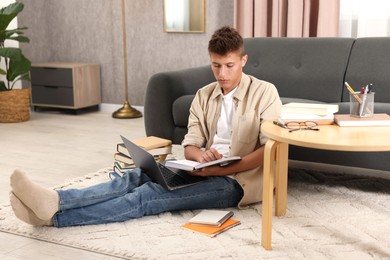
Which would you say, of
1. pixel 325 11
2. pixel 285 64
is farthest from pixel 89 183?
pixel 325 11

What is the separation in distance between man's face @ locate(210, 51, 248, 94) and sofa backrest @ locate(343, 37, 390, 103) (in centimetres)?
117

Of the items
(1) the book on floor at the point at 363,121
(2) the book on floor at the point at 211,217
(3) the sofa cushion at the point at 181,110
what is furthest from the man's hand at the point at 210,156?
(3) the sofa cushion at the point at 181,110

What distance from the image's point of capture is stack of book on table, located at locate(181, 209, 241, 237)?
2162 millimetres

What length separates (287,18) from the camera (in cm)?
420

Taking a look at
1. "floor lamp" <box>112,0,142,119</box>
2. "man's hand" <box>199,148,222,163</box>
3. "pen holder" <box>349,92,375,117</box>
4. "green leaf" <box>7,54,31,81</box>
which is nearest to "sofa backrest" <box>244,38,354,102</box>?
"pen holder" <box>349,92,375,117</box>

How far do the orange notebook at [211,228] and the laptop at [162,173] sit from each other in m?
0.17

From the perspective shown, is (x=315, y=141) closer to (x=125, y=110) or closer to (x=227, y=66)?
(x=227, y=66)

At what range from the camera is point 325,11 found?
158 inches

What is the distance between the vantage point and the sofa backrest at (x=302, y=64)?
3.30 m

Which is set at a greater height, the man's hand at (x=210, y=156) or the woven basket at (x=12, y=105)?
the man's hand at (x=210, y=156)

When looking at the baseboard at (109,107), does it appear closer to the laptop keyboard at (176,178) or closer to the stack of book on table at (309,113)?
the laptop keyboard at (176,178)

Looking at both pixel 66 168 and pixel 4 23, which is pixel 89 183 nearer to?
pixel 66 168

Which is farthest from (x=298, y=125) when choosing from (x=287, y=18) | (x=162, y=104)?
(x=287, y=18)

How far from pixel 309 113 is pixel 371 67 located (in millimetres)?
1262
